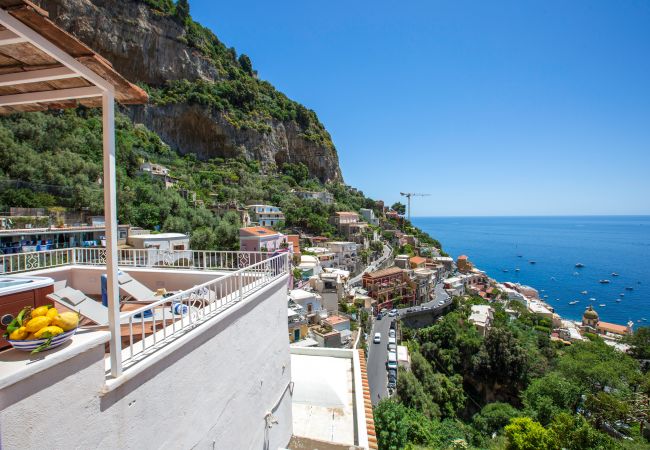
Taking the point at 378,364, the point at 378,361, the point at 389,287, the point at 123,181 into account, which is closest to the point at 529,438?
the point at 378,364

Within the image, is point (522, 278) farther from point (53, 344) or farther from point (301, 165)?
point (53, 344)

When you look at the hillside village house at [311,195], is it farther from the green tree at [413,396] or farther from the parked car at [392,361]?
the green tree at [413,396]

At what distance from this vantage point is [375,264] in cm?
4584

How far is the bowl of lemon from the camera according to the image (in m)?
1.60

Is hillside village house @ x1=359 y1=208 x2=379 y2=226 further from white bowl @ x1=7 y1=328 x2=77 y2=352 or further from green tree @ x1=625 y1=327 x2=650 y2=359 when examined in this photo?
white bowl @ x1=7 y1=328 x2=77 y2=352

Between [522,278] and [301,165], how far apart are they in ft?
182

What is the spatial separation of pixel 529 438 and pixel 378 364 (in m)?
10.9

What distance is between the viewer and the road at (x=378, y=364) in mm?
19359

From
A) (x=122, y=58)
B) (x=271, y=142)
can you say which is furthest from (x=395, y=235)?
(x=122, y=58)

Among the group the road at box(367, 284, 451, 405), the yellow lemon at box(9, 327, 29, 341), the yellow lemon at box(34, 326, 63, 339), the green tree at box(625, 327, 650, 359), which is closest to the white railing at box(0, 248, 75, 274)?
the yellow lemon at box(9, 327, 29, 341)

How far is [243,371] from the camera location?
3.46 meters

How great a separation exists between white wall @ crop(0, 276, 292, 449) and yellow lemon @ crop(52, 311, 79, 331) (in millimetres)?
174

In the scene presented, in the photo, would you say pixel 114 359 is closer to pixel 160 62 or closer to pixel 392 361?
pixel 392 361

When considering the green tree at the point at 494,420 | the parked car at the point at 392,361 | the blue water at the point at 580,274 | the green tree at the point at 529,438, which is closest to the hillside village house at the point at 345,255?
the parked car at the point at 392,361
